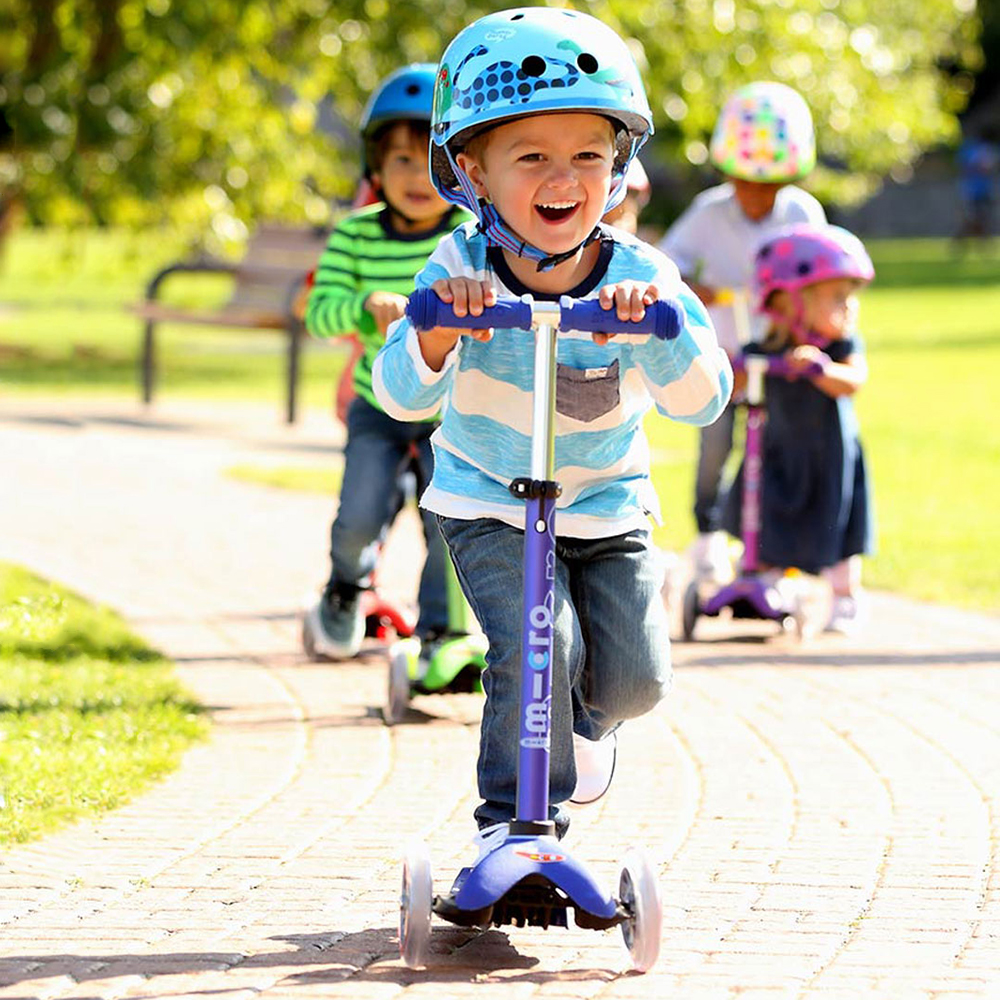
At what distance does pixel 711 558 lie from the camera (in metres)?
9.42

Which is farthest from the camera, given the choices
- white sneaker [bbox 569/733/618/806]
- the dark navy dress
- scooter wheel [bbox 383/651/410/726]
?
the dark navy dress

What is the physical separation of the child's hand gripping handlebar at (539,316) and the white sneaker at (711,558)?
523cm

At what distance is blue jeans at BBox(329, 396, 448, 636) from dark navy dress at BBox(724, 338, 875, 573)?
1.91 m

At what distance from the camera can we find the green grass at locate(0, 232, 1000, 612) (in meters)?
11.0

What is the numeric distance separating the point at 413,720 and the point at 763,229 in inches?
127

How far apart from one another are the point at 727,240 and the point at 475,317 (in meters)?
5.06

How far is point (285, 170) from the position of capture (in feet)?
64.1

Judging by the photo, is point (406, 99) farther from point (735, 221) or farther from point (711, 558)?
point (711, 558)

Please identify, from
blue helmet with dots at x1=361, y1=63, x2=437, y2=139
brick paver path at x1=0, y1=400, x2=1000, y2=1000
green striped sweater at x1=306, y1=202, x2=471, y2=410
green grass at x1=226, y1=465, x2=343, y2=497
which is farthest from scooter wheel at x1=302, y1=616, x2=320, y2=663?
green grass at x1=226, y1=465, x2=343, y2=497

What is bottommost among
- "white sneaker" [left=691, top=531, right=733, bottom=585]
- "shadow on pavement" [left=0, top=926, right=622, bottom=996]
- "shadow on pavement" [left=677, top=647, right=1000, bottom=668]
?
"shadow on pavement" [left=0, top=926, right=622, bottom=996]

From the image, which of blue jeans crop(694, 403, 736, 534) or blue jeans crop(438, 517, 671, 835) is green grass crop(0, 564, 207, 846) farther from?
blue jeans crop(694, 403, 736, 534)

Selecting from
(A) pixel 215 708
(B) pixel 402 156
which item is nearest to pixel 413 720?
(A) pixel 215 708

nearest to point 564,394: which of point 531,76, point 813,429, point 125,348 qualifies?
point 531,76

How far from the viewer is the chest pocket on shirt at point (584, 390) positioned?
4.61 m
